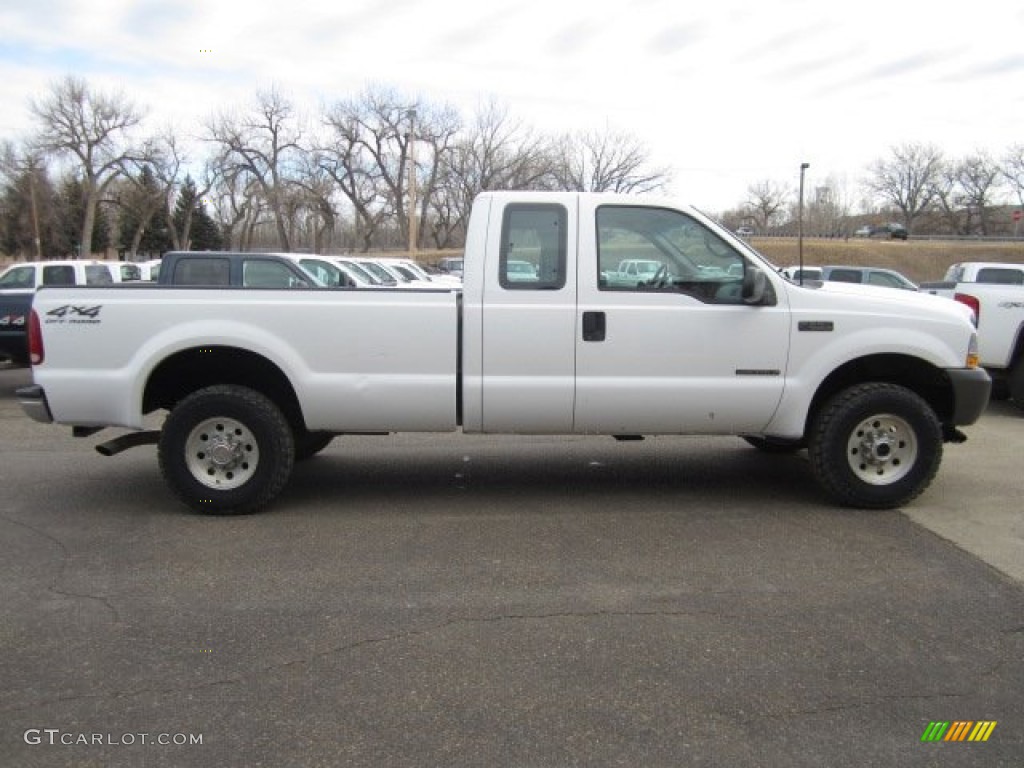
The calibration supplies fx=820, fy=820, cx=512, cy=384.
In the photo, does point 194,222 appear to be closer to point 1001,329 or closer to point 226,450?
point 1001,329

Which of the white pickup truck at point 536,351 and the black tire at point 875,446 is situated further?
the black tire at point 875,446

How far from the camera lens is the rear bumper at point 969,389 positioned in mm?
5406

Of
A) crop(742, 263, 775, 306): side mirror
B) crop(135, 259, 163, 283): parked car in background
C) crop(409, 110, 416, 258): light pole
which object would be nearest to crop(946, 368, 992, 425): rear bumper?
crop(742, 263, 775, 306): side mirror

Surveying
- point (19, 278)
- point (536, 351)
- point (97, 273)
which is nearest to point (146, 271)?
point (97, 273)

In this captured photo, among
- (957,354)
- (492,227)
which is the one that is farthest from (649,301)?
(957,354)

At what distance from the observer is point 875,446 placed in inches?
215

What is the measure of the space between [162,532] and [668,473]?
3724 mm

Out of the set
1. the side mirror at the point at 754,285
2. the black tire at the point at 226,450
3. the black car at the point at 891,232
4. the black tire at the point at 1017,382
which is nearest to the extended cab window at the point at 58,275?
the black tire at the point at 226,450

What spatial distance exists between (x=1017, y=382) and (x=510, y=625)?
328 inches

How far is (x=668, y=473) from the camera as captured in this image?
6.55m

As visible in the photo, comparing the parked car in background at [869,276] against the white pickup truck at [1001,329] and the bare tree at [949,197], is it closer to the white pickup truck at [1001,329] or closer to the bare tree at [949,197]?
the white pickup truck at [1001,329]

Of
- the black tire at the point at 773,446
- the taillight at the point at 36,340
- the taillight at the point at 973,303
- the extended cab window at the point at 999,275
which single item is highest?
the extended cab window at the point at 999,275

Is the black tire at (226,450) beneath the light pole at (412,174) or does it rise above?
beneath

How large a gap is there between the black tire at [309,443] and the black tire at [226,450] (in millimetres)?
977
